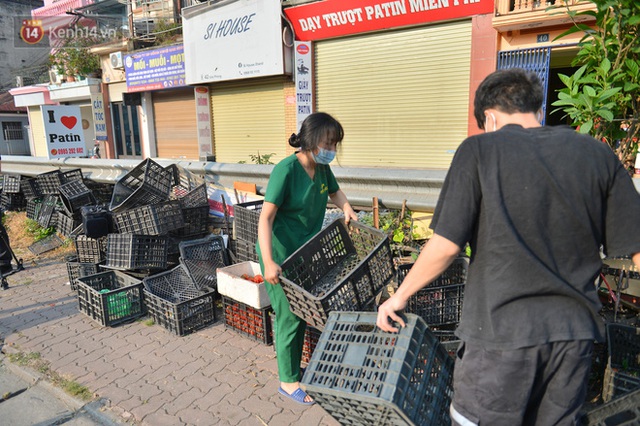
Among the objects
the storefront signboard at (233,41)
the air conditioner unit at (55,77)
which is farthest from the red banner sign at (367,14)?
the air conditioner unit at (55,77)

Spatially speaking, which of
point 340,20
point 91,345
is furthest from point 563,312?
point 340,20

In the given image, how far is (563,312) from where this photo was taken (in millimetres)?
1657

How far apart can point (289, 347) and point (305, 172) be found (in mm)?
1269

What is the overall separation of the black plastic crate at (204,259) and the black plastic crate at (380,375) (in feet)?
11.1

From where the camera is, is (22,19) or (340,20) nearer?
(340,20)

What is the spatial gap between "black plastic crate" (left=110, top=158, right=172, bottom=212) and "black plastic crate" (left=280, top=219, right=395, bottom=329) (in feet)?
11.2

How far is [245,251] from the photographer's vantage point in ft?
16.7

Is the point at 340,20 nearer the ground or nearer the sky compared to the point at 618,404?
nearer the sky

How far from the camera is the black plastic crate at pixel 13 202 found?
389 inches

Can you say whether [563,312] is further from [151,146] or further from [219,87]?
[151,146]

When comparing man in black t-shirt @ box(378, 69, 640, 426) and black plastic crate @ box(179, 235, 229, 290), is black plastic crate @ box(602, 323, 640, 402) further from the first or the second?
black plastic crate @ box(179, 235, 229, 290)

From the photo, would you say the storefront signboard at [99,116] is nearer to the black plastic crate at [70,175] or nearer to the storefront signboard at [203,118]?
the storefront signboard at [203,118]

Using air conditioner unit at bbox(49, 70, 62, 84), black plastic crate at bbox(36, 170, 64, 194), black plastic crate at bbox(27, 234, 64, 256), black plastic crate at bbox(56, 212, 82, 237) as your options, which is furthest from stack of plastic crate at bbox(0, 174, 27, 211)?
air conditioner unit at bbox(49, 70, 62, 84)

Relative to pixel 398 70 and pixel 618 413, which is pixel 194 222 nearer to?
pixel 618 413
